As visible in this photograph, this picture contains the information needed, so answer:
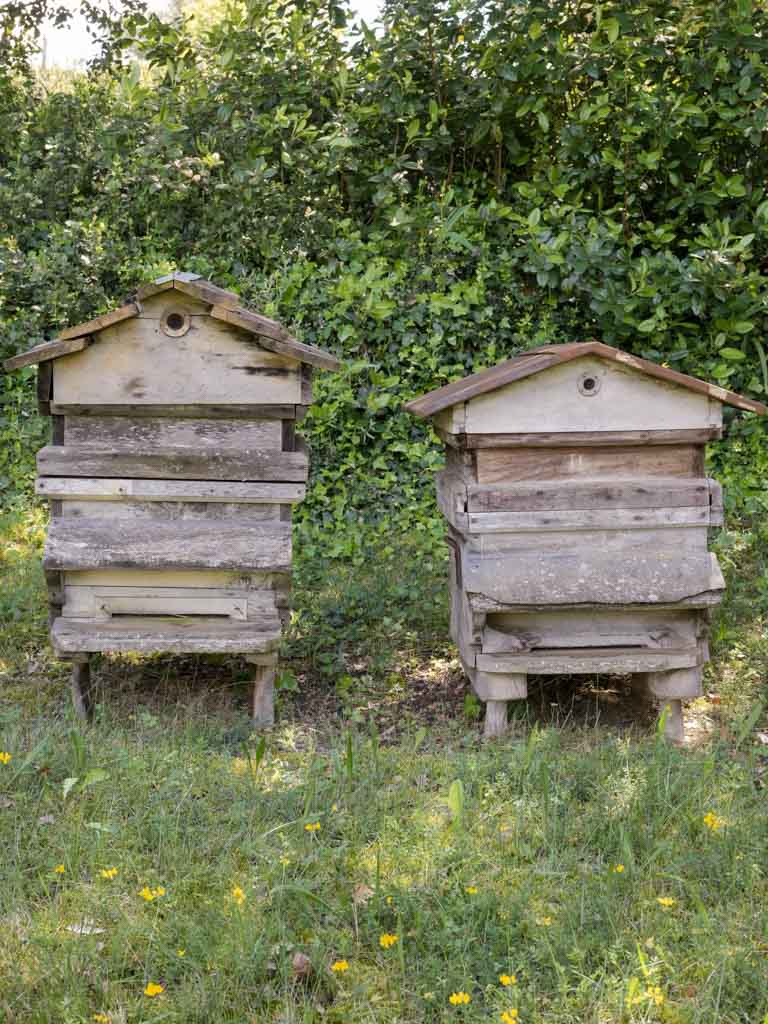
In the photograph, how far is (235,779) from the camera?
3.83 m

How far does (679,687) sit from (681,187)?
4.64m

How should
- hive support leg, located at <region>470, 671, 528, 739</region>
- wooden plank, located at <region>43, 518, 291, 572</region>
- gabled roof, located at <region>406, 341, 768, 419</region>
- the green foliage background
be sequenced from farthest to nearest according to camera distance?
the green foliage background → hive support leg, located at <region>470, 671, 528, 739</region> → wooden plank, located at <region>43, 518, 291, 572</region> → gabled roof, located at <region>406, 341, 768, 419</region>

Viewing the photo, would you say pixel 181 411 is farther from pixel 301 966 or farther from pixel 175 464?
pixel 301 966

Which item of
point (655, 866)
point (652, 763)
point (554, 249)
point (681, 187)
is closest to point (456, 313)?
point (554, 249)

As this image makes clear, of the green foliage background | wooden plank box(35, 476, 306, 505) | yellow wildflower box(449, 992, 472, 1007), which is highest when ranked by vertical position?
the green foliage background

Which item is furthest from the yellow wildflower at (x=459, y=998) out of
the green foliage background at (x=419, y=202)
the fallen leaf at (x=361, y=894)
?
the green foliage background at (x=419, y=202)

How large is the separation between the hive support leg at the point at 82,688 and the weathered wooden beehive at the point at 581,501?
1.78m

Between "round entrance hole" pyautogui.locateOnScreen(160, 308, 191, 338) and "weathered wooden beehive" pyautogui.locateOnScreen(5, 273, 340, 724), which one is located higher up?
"round entrance hole" pyautogui.locateOnScreen(160, 308, 191, 338)

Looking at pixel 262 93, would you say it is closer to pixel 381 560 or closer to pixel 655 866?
pixel 381 560

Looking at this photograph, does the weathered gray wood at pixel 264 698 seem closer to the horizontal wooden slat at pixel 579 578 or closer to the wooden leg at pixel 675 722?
the horizontal wooden slat at pixel 579 578

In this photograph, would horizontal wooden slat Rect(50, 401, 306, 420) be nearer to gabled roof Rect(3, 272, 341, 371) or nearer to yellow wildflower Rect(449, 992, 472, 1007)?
gabled roof Rect(3, 272, 341, 371)

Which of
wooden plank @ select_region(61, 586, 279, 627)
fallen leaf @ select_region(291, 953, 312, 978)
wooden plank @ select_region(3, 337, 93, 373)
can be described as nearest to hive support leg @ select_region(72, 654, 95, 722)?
wooden plank @ select_region(61, 586, 279, 627)

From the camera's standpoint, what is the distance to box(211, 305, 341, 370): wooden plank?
432 cm

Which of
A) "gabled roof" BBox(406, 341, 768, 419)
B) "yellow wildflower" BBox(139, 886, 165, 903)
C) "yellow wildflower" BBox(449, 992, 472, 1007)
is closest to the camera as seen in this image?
"yellow wildflower" BBox(449, 992, 472, 1007)
